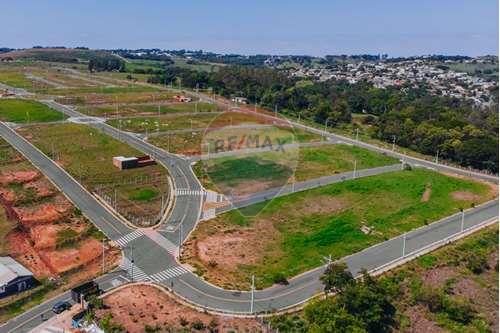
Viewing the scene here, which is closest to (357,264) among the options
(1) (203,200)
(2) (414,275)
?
(2) (414,275)

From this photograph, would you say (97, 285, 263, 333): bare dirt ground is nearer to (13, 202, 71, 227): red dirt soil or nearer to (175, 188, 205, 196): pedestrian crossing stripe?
(13, 202, 71, 227): red dirt soil

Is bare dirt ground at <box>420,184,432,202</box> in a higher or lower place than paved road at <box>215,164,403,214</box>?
lower

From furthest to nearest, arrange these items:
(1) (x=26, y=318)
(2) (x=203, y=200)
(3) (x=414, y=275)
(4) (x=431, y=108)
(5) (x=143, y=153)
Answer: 1. (4) (x=431, y=108)
2. (5) (x=143, y=153)
3. (2) (x=203, y=200)
4. (3) (x=414, y=275)
5. (1) (x=26, y=318)

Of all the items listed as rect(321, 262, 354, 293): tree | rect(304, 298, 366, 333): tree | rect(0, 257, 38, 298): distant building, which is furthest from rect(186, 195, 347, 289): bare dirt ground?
rect(0, 257, 38, 298): distant building

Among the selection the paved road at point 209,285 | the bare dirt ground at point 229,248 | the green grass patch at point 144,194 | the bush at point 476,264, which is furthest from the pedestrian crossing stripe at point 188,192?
the bush at point 476,264

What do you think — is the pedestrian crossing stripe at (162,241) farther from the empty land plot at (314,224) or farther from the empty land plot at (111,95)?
the empty land plot at (111,95)

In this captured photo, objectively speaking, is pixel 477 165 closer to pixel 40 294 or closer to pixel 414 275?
pixel 414 275

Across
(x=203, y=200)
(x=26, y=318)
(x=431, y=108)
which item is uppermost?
(x=431, y=108)
